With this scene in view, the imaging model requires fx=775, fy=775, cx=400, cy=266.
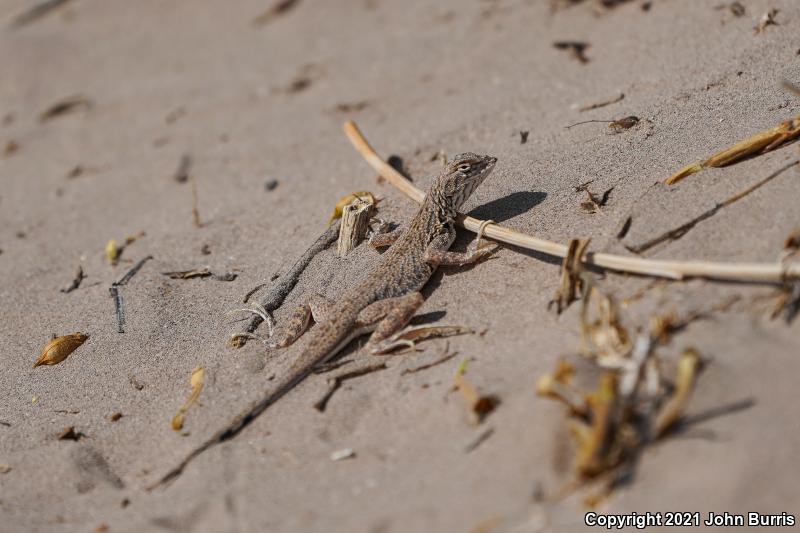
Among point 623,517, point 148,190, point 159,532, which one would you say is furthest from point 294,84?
point 623,517

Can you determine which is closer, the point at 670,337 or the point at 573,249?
the point at 670,337

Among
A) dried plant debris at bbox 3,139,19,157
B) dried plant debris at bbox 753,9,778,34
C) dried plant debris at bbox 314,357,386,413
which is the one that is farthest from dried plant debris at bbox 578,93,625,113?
dried plant debris at bbox 3,139,19,157

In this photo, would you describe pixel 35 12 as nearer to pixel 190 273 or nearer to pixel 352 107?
pixel 352 107

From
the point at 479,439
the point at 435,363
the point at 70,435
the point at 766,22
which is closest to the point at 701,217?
the point at 435,363

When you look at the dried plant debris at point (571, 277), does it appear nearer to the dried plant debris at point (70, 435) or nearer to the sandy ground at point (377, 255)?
the sandy ground at point (377, 255)

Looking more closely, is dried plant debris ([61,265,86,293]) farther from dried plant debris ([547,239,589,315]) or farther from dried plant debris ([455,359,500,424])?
→ dried plant debris ([547,239,589,315])

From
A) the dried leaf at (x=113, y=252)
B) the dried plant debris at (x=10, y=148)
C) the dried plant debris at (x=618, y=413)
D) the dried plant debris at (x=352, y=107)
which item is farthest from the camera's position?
the dried plant debris at (x=10, y=148)

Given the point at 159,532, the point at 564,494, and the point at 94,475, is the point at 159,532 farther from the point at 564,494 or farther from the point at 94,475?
the point at 564,494

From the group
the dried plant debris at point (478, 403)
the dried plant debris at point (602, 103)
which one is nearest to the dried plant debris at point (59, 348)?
the dried plant debris at point (478, 403)
